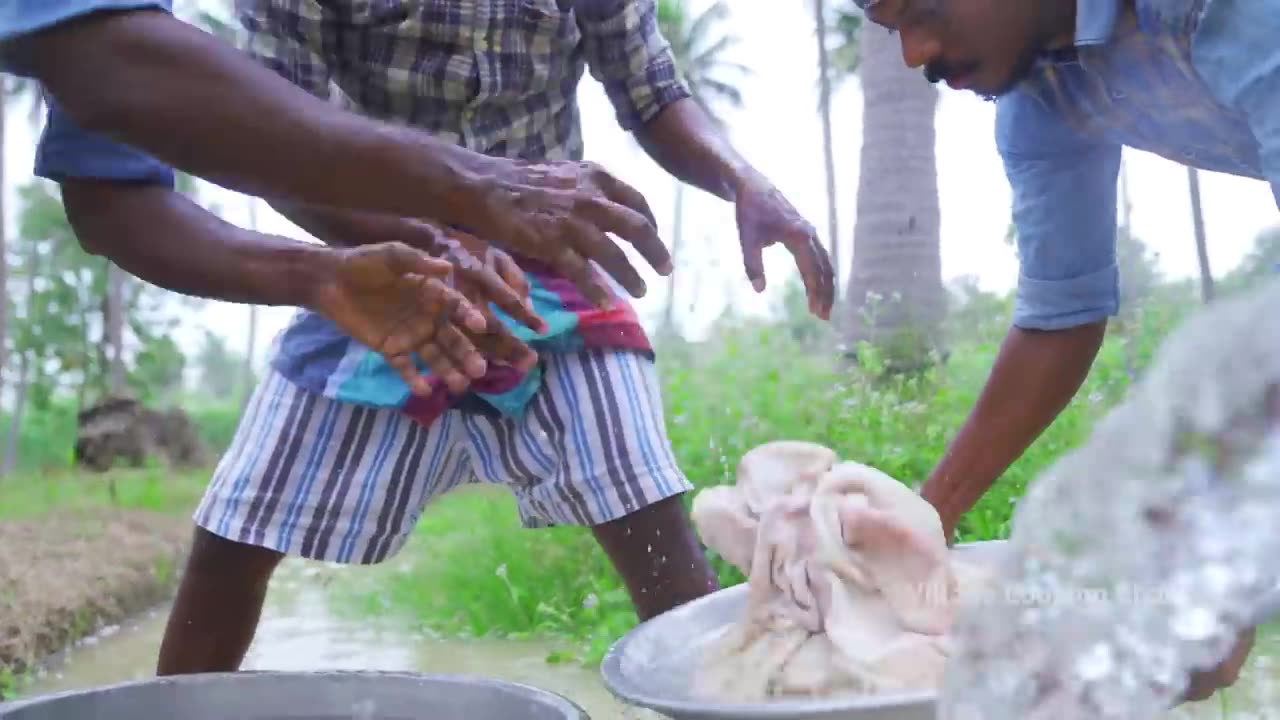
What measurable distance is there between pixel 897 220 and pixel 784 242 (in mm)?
4238

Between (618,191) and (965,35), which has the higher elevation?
(965,35)

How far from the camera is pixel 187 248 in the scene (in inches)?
63.4

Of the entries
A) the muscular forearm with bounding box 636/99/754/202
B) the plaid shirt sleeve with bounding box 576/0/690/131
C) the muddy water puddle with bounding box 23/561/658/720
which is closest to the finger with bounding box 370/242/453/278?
the muscular forearm with bounding box 636/99/754/202

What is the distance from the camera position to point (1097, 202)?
2162 millimetres

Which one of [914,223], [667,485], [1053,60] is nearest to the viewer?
[1053,60]

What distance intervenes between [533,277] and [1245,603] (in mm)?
1460

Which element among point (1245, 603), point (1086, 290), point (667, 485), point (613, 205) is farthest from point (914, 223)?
point (1245, 603)

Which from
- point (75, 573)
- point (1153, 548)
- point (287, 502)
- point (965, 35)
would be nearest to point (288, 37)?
point (287, 502)

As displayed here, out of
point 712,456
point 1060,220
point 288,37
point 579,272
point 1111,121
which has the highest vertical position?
point 288,37

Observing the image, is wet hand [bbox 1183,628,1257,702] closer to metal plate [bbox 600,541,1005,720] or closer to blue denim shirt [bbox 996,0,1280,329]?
metal plate [bbox 600,541,1005,720]

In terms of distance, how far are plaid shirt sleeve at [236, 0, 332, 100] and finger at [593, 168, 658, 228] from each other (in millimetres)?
711

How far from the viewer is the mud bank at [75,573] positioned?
4.38m

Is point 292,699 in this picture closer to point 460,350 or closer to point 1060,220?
point 460,350

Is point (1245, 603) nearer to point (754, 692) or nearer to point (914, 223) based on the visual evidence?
point (754, 692)
